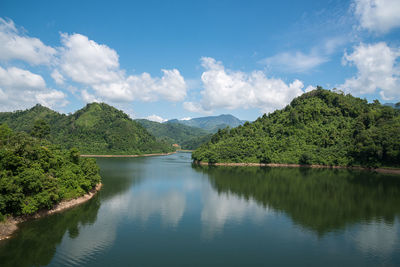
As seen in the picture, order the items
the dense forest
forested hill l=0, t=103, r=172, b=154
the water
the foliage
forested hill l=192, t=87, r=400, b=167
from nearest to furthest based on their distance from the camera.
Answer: the water < the dense forest < the foliage < forested hill l=192, t=87, r=400, b=167 < forested hill l=0, t=103, r=172, b=154

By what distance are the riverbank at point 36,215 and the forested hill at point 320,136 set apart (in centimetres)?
6250

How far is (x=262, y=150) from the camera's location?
94.6 metres

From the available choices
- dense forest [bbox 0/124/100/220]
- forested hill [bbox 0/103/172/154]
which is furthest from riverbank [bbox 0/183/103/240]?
forested hill [bbox 0/103/172/154]

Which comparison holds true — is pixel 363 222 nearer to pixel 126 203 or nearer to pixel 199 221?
pixel 199 221

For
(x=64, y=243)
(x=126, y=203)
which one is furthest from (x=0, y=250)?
(x=126, y=203)

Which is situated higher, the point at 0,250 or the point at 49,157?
the point at 49,157

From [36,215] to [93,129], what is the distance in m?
137

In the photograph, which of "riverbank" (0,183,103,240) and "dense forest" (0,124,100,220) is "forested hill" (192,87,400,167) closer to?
"riverbank" (0,183,103,240)

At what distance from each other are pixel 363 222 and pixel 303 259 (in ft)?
44.1

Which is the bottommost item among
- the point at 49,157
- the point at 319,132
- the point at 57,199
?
the point at 57,199

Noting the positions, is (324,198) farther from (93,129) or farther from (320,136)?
(93,129)

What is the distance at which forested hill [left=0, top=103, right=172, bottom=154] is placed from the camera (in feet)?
458

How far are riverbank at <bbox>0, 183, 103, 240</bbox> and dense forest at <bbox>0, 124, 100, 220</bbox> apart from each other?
1.85 ft

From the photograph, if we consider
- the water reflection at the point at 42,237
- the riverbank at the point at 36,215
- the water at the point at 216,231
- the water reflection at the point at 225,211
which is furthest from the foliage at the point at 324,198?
the water reflection at the point at 42,237
